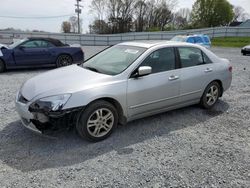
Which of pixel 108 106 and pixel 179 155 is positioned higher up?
pixel 108 106

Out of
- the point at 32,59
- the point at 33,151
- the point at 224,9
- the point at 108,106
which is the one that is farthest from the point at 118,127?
the point at 224,9

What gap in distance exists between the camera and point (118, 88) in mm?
3523

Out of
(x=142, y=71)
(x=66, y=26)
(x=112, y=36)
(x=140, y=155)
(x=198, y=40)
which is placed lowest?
(x=140, y=155)

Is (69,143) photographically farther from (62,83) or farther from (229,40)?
(229,40)

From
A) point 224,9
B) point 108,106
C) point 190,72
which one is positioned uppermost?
point 224,9

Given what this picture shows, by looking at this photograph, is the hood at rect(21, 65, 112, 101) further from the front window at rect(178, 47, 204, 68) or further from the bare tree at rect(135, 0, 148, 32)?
the bare tree at rect(135, 0, 148, 32)

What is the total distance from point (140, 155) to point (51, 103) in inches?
55.9

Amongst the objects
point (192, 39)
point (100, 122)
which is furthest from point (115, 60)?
point (192, 39)

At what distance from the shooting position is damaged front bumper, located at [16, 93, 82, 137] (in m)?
3.12

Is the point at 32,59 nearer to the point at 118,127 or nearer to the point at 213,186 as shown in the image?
the point at 118,127

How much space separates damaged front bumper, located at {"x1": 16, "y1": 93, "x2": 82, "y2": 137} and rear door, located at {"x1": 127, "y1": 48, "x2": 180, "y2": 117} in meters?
0.97

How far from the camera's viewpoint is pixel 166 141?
3.59 m

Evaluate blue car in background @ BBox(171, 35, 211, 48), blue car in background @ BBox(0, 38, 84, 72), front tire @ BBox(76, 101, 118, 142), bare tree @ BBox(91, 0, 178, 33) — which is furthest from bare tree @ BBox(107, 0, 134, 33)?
front tire @ BBox(76, 101, 118, 142)

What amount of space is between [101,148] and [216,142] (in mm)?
1786
